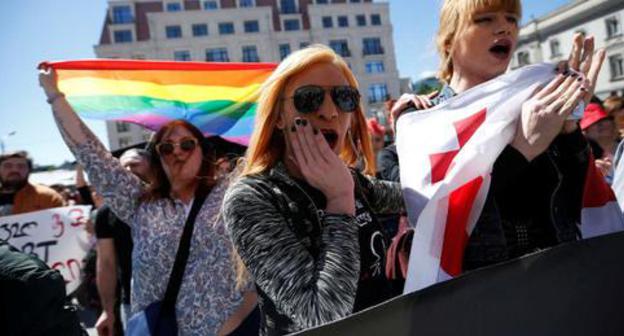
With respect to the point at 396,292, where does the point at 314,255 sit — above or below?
above

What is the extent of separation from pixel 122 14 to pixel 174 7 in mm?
5141

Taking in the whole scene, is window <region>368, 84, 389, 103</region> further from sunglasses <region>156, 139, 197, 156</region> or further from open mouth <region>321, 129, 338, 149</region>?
open mouth <region>321, 129, 338, 149</region>

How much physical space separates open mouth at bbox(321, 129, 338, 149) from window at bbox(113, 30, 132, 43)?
173 feet

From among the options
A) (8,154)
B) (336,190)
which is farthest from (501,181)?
(8,154)

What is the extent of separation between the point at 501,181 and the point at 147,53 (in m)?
51.9

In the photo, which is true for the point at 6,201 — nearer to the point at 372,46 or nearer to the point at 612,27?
the point at 612,27

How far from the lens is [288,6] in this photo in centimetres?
5247

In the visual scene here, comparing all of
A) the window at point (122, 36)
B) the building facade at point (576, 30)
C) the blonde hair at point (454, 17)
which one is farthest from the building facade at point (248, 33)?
the blonde hair at point (454, 17)

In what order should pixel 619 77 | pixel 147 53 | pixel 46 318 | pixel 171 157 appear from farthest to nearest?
pixel 147 53 → pixel 619 77 → pixel 171 157 → pixel 46 318

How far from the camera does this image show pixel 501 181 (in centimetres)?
113

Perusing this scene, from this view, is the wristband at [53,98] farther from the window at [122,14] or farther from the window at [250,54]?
the window at [122,14]

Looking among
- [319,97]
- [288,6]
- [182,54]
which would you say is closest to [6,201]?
[319,97]

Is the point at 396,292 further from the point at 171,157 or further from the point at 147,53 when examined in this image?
the point at 147,53

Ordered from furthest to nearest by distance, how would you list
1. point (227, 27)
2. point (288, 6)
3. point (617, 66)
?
1. point (288, 6)
2. point (227, 27)
3. point (617, 66)
